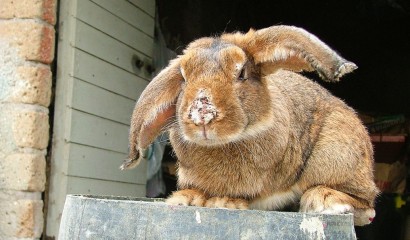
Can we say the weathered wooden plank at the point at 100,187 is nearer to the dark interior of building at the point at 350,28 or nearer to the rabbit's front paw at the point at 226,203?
the dark interior of building at the point at 350,28

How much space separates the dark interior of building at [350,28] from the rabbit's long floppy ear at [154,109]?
3124 mm

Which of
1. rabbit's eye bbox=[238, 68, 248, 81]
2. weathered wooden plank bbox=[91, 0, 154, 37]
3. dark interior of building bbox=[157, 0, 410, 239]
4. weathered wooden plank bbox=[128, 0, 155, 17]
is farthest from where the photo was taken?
dark interior of building bbox=[157, 0, 410, 239]

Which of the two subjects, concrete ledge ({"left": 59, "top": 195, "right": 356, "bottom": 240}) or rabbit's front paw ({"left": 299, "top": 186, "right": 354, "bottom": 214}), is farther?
rabbit's front paw ({"left": 299, "top": 186, "right": 354, "bottom": 214})

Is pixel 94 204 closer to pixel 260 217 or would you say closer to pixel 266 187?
pixel 260 217

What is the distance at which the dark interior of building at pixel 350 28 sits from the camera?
501 centimetres

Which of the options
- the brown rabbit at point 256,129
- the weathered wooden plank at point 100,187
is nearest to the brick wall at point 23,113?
the weathered wooden plank at point 100,187

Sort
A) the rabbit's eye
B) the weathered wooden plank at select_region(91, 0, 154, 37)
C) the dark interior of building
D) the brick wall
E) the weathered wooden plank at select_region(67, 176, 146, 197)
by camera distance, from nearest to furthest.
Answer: the rabbit's eye, the brick wall, the weathered wooden plank at select_region(67, 176, 146, 197), the weathered wooden plank at select_region(91, 0, 154, 37), the dark interior of building

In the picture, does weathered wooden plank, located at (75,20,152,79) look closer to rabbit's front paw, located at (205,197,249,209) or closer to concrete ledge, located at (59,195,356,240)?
rabbit's front paw, located at (205,197,249,209)

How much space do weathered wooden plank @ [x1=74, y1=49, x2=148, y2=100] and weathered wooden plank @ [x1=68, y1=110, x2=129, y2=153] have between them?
210 millimetres

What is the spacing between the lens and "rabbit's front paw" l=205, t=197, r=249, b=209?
184 cm

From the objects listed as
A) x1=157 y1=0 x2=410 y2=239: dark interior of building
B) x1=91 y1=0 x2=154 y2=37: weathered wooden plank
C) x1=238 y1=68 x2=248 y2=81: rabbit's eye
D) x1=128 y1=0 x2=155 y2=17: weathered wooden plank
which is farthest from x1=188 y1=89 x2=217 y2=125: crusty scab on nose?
x1=157 y1=0 x2=410 y2=239: dark interior of building

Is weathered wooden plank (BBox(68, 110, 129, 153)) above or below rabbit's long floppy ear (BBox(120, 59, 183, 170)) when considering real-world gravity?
above

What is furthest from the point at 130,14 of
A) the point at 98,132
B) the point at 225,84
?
the point at 225,84

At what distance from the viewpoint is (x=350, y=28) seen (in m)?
5.42
